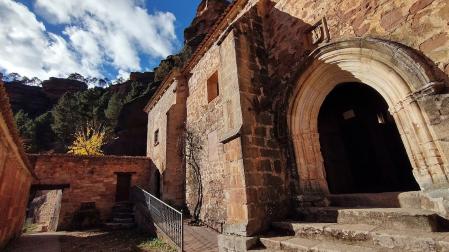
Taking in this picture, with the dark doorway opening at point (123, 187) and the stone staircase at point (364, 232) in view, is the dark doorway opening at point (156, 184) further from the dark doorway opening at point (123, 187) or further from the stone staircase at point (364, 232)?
the stone staircase at point (364, 232)

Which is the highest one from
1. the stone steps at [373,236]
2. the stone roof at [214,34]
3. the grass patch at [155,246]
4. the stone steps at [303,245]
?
the stone roof at [214,34]

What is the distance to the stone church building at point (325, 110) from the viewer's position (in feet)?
10.1

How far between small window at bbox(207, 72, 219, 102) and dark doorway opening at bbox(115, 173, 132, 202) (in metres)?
8.35

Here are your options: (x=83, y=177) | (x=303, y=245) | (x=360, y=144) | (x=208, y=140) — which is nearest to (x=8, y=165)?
(x=208, y=140)

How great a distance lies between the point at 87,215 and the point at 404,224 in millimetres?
13790

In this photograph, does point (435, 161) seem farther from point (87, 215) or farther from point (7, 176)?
point (87, 215)

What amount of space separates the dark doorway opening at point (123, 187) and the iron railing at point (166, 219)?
409cm

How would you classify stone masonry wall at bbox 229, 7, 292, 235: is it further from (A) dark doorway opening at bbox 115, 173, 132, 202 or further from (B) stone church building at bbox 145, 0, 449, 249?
(A) dark doorway opening at bbox 115, 173, 132, 202

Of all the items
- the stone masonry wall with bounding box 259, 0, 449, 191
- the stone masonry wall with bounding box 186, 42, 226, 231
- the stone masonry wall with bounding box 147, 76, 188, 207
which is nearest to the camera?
the stone masonry wall with bounding box 259, 0, 449, 191

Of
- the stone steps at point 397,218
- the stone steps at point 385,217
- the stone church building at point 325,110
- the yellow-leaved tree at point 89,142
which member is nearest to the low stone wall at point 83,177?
the stone church building at point 325,110

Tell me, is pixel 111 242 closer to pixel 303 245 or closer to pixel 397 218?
pixel 303 245

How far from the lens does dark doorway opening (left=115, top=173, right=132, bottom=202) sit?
14.4m

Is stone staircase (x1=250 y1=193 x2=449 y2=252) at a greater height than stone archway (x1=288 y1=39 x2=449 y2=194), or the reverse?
stone archway (x1=288 y1=39 x2=449 y2=194)

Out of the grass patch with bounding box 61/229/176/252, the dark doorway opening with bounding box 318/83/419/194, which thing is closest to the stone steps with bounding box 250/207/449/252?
the dark doorway opening with bounding box 318/83/419/194
